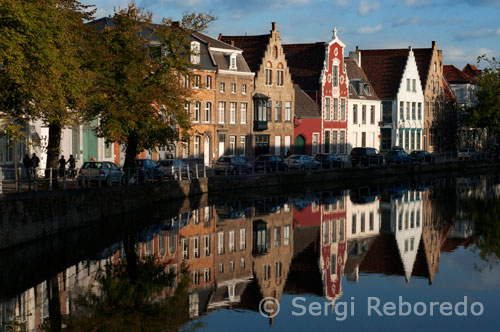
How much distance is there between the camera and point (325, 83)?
80875 millimetres

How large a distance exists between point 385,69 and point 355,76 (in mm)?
8452

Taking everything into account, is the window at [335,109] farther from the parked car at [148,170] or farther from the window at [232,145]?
the parked car at [148,170]

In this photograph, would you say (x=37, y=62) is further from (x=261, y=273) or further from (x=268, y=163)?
(x=268, y=163)

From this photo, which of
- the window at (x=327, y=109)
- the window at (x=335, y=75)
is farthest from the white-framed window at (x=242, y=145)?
the window at (x=335, y=75)

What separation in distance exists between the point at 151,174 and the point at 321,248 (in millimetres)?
15543

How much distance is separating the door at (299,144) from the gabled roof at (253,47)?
9.23 metres

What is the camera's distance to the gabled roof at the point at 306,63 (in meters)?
81.1

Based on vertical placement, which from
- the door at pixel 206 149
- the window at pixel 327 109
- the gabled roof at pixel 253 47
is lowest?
the door at pixel 206 149

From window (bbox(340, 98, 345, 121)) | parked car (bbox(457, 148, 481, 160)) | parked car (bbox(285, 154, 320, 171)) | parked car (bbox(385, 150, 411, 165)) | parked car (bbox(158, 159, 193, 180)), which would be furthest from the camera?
parked car (bbox(457, 148, 481, 160))

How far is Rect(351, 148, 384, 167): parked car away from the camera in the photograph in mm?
71438

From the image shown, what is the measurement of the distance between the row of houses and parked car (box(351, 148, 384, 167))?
19.4ft

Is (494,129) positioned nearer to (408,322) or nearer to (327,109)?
(327,109)

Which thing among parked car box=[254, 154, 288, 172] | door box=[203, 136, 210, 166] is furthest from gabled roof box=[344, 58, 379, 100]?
parked car box=[254, 154, 288, 172]

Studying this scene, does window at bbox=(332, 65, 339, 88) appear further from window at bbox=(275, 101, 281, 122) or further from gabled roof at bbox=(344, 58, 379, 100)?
window at bbox=(275, 101, 281, 122)
